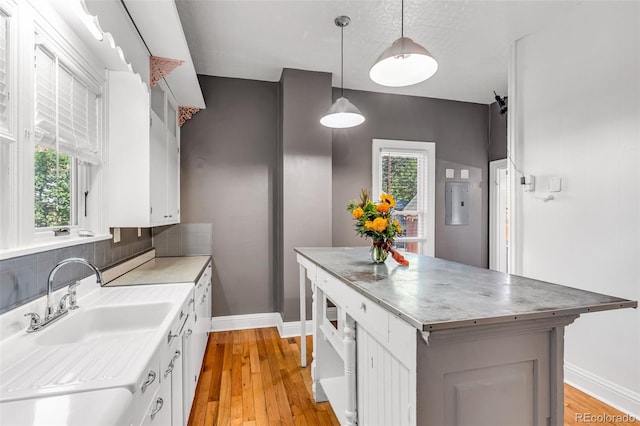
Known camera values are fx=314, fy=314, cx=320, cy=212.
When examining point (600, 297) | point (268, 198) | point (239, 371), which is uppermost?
point (268, 198)

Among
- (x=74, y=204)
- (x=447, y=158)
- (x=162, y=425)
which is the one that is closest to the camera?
(x=162, y=425)

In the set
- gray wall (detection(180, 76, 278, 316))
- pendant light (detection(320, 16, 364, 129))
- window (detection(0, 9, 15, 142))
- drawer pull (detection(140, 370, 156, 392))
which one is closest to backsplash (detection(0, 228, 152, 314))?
window (detection(0, 9, 15, 142))

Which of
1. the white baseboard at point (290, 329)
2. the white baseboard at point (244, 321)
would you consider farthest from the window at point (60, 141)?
the white baseboard at point (290, 329)

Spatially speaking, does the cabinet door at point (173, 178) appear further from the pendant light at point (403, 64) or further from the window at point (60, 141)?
the pendant light at point (403, 64)

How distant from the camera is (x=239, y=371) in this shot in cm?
256

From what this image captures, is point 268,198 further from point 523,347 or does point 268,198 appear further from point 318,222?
point 523,347

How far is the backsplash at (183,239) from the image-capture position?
10.9ft

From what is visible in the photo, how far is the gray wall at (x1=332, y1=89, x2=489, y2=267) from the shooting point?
389cm

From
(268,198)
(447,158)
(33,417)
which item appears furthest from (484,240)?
(33,417)

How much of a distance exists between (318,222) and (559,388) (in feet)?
8.26

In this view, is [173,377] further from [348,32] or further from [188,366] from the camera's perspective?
[348,32]

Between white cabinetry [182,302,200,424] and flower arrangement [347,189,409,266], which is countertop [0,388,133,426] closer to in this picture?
white cabinetry [182,302,200,424]

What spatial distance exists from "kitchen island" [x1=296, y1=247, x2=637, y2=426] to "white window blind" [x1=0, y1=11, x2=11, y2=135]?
152cm

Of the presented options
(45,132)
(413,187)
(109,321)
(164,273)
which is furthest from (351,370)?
(413,187)
